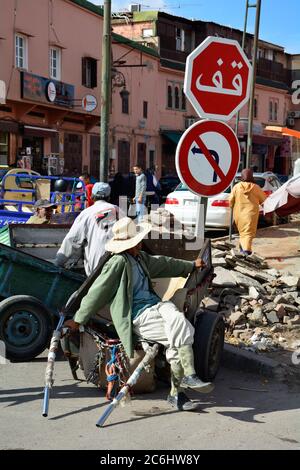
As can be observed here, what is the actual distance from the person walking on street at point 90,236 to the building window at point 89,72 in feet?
79.9

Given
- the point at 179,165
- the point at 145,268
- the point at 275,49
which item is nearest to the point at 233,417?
the point at 145,268

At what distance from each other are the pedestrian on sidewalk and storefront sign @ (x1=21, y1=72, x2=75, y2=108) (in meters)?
14.3

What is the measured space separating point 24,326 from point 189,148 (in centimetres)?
250

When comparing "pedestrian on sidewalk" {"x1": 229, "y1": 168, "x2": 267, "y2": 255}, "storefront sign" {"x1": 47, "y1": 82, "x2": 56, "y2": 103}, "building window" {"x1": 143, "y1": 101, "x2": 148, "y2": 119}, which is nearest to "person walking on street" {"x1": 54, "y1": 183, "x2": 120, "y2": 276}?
"pedestrian on sidewalk" {"x1": 229, "y1": 168, "x2": 267, "y2": 255}

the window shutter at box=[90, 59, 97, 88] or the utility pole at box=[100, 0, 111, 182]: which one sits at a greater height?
the window shutter at box=[90, 59, 97, 88]

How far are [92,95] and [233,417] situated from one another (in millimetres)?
25532

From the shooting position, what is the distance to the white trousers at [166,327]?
5.12 metres

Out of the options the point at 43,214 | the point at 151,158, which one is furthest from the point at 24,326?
the point at 151,158

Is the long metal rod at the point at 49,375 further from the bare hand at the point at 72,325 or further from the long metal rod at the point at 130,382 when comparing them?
the long metal rod at the point at 130,382

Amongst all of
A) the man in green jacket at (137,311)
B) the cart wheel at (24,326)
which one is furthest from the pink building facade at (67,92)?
the man in green jacket at (137,311)

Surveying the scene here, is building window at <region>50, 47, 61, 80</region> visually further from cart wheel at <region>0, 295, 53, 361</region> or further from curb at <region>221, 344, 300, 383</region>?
curb at <region>221, 344, 300, 383</region>

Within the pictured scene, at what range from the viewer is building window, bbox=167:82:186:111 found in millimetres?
40031

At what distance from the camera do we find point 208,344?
5730mm

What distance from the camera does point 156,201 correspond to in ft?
67.1
